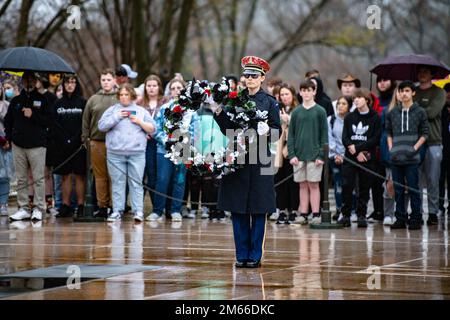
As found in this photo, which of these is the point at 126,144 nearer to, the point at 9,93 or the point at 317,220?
the point at 317,220

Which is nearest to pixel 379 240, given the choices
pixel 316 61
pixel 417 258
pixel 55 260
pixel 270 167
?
pixel 417 258

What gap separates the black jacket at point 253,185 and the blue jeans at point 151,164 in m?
6.73

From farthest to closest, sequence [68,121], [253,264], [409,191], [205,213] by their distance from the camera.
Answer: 1. [205,213]
2. [68,121]
3. [409,191]
4. [253,264]

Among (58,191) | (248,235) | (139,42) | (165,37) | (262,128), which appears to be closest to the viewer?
(262,128)

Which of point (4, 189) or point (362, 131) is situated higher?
point (362, 131)

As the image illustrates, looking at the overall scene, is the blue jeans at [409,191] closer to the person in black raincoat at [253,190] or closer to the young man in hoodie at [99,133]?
the young man in hoodie at [99,133]

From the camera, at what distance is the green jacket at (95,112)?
1939 centimetres

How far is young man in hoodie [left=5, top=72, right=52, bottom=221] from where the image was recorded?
18.9 metres

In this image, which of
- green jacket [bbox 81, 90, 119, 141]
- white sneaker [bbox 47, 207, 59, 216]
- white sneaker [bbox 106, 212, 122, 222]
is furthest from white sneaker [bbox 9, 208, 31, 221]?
green jacket [bbox 81, 90, 119, 141]

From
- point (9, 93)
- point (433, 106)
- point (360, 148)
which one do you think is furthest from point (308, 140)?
point (9, 93)

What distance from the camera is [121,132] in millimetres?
18891

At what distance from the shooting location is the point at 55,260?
13578mm

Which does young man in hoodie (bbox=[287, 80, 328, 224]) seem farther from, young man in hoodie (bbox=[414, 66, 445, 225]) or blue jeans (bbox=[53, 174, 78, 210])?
blue jeans (bbox=[53, 174, 78, 210])

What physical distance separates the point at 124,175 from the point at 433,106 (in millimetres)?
5341
